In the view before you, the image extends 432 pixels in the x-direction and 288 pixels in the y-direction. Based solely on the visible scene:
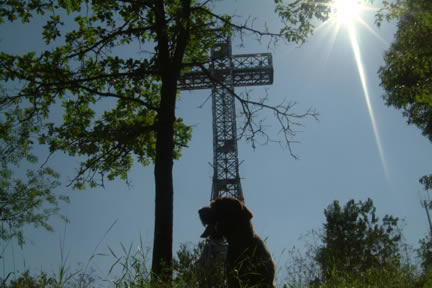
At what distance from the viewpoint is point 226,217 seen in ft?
12.6

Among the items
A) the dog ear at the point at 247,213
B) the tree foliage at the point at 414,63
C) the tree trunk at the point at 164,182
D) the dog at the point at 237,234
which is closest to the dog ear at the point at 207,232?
the dog at the point at 237,234

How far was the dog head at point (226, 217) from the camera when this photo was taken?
3.83 metres

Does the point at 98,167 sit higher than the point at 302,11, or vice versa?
the point at 302,11

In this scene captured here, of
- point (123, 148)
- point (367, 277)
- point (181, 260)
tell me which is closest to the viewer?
point (367, 277)

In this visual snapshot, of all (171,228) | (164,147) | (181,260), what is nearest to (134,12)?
(164,147)

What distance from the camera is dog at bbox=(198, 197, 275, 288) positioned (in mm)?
3568

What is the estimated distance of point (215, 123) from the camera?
2214cm

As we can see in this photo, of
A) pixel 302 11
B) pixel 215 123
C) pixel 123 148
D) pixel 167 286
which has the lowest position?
pixel 167 286

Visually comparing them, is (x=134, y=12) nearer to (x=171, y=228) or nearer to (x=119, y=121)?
(x=119, y=121)

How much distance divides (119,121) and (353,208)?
1790cm

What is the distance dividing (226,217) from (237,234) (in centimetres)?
23

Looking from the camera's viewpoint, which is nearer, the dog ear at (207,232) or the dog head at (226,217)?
the dog ear at (207,232)

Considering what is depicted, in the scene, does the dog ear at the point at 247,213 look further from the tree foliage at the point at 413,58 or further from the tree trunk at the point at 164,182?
the tree foliage at the point at 413,58

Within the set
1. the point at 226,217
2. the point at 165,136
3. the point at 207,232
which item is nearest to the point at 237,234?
the point at 226,217
